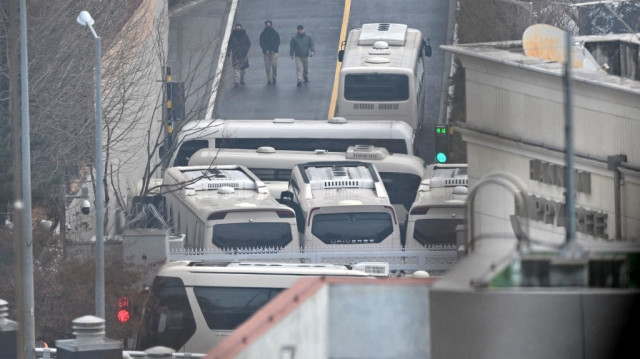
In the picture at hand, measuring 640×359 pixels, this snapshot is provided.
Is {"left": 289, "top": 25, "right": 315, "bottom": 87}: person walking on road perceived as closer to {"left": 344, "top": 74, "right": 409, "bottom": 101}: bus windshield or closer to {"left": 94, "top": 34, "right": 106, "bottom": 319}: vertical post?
{"left": 344, "top": 74, "right": 409, "bottom": 101}: bus windshield

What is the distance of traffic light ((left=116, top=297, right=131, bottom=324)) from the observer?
24786 mm

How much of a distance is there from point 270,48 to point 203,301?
28.2 metres

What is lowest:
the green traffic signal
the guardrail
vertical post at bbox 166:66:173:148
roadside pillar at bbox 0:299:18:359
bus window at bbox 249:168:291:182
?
roadside pillar at bbox 0:299:18:359

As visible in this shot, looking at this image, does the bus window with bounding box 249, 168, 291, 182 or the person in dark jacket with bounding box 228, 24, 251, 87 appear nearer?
the bus window with bounding box 249, 168, 291, 182

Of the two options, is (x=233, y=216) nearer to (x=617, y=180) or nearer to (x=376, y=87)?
(x=617, y=180)

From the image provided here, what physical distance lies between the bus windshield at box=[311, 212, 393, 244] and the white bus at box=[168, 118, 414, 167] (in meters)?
8.05

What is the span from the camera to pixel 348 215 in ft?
98.3

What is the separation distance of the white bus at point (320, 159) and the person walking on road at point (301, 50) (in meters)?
11.8

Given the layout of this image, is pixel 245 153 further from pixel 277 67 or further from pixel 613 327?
pixel 613 327

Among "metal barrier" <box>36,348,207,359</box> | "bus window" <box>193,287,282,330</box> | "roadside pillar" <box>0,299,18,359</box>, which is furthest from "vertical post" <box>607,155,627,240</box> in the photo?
"roadside pillar" <box>0,299,18,359</box>

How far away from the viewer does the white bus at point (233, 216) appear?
29.4 metres

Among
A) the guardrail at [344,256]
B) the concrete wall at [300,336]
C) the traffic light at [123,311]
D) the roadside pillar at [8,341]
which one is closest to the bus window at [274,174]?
the guardrail at [344,256]

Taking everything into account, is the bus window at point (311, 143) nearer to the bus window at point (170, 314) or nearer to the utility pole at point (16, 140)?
the utility pole at point (16, 140)

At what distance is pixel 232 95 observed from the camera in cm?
5034
